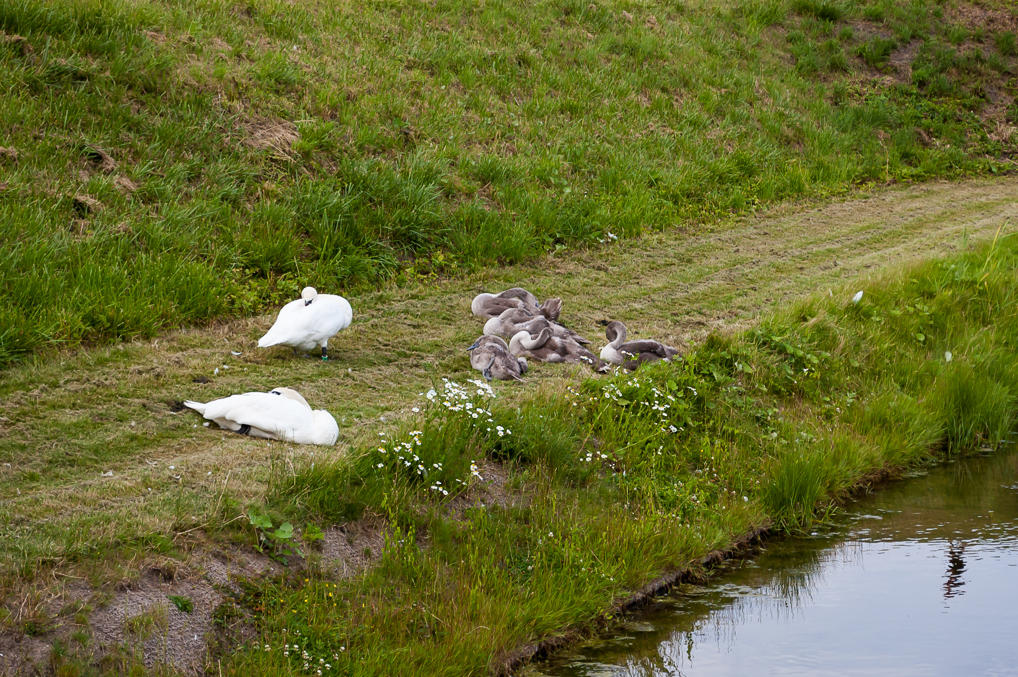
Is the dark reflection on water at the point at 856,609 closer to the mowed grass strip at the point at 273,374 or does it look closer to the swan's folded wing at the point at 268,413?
the mowed grass strip at the point at 273,374

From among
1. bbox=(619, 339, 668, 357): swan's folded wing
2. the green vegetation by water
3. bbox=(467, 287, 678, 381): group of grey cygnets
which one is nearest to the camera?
the green vegetation by water

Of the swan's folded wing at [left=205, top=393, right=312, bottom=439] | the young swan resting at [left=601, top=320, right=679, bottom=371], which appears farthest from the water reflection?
the swan's folded wing at [left=205, top=393, right=312, bottom=439]

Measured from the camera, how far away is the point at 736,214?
14641 millimetres

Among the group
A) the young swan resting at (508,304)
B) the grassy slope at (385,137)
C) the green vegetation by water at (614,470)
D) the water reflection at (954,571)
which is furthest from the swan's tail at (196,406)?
the water reflection at (954,571)

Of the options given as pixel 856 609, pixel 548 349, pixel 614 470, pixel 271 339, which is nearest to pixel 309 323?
pixel 271 339

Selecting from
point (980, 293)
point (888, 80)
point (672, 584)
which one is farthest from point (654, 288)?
point (888, 80)

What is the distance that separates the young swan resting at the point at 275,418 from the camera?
6.43m

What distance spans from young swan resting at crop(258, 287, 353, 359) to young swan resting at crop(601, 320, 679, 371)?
219 cm

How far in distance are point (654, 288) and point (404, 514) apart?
19.1 ft

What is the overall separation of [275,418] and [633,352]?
328 cm

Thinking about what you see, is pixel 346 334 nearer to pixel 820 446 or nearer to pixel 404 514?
pixel 404 514

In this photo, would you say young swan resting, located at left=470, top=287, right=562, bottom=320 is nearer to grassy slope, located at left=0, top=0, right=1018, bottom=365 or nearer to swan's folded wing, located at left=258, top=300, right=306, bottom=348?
grassy slope, located at left=0, top=0, right=1018, bottom=365

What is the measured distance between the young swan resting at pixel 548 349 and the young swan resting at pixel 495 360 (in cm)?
18

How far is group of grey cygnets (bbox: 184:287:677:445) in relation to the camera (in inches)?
255
